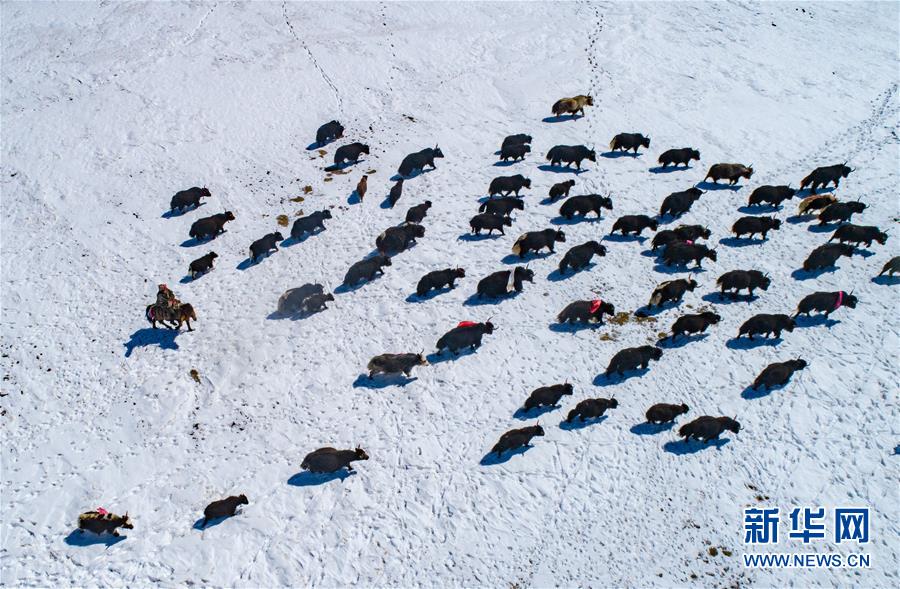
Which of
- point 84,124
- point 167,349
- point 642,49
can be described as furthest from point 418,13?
point 167,349

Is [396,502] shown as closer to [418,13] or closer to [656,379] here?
[656,379]

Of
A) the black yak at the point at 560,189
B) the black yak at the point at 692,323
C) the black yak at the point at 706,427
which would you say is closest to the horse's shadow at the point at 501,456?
the black yak at the point at 706,427

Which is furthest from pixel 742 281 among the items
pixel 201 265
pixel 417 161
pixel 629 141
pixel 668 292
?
pixel 201 265

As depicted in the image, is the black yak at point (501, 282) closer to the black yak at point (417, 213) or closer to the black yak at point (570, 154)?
the black yak at point (417, 213)

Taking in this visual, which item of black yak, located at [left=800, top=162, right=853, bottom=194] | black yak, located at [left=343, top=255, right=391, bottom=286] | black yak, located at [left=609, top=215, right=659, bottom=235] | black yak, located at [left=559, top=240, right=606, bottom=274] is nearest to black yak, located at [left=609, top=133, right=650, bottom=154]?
black yak, located at [left=609, top=215, right=659, bottom=235]

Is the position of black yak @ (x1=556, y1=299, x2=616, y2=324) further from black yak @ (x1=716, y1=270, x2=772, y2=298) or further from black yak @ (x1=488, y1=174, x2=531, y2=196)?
black yak @ (x1=488, y1=174, x2=531, y2=196)
